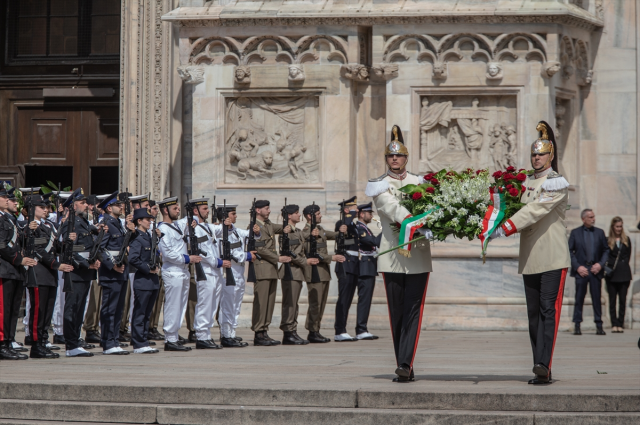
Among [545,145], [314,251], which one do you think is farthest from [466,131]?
[545,145]

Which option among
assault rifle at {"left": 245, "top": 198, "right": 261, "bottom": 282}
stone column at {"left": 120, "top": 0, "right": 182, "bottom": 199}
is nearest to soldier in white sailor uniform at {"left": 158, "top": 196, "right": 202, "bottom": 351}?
assault rifle at {"left": 245, "top": 198, "right": 261, "bottom": 282}

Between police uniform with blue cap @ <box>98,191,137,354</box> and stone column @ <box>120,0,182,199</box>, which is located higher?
stone column @ <box>120,0,182,199</box>

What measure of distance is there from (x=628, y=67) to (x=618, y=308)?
11.3 ft

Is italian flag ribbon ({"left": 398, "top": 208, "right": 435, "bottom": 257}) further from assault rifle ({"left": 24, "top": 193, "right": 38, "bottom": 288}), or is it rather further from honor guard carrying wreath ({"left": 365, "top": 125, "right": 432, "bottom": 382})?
Answer: assault rifle ({"left": 24, "top": 193, "right": 38, "bottom": 288})

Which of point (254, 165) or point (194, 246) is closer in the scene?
point (194, 246)

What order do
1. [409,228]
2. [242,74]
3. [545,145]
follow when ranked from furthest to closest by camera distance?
1. [242,74]
2. [545,145]
3. [409,228]

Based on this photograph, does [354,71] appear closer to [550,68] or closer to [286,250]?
[550,68]

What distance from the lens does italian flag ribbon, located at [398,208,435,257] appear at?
891 centimetres

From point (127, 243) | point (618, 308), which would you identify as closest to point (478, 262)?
point (618, 308)

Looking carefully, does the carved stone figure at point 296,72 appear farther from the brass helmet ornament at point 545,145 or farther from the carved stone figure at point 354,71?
the brass helmet ornament at point 545,145

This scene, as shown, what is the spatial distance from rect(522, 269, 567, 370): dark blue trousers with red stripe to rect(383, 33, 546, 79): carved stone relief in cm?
697

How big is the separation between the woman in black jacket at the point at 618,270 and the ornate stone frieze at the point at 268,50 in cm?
443

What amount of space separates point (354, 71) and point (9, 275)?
20.2 feet

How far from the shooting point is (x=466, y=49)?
15680mm
